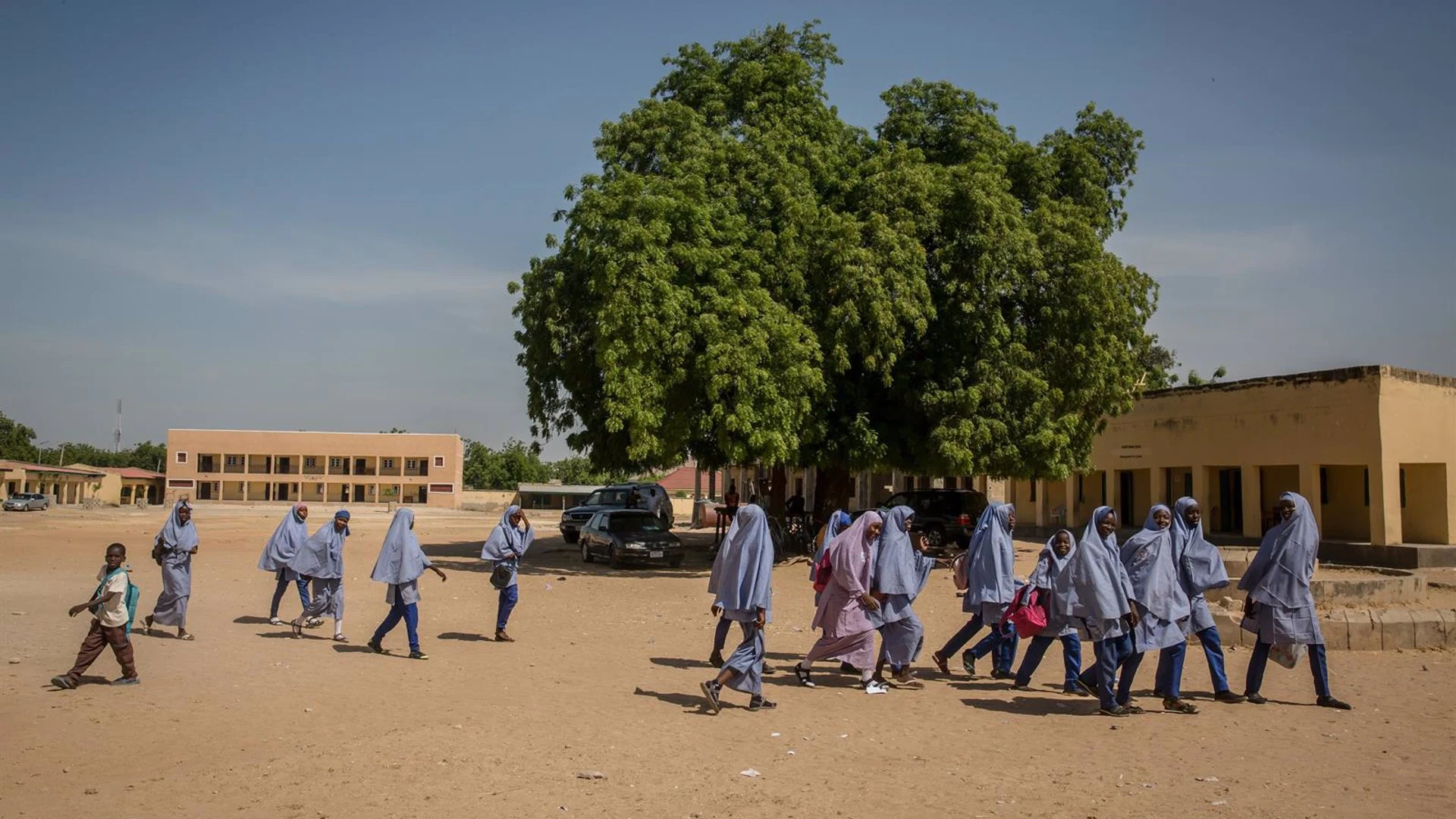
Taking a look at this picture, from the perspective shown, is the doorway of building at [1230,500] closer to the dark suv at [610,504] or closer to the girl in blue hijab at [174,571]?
the dark suv at [610,504]

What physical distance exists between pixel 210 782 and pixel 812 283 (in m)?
18.4

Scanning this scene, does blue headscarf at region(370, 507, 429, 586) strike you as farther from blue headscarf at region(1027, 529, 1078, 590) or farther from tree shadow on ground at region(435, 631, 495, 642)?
blue headscarf at region(1027, 529, 1078, 590)

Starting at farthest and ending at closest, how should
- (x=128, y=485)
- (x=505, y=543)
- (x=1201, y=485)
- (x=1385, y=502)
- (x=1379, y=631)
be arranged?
(x=128, y=485), (x=1201, y=485), (x=1385, y=502), (x=1379, y=631), (x=505, y=543)

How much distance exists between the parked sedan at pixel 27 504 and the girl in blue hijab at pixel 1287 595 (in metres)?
63.7

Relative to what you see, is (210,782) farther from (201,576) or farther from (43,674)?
(201,576)

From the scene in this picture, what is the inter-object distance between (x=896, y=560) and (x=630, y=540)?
47.8ft

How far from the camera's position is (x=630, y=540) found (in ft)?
81.4

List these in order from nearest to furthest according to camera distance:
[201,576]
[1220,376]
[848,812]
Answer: [848,812], [201,576], [1220,376]

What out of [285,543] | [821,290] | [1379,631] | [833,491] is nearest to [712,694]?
[285,543]

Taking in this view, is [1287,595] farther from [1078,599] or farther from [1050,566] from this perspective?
[1050,566]

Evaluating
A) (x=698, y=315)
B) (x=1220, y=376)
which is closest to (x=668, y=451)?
(x=698, y=315)

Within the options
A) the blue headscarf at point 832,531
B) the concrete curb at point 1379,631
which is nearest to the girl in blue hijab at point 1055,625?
the blue headscarf at point 832,531

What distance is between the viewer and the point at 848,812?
6836 mm

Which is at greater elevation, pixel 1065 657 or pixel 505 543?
pixel 505 543
